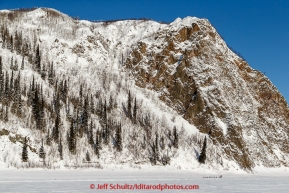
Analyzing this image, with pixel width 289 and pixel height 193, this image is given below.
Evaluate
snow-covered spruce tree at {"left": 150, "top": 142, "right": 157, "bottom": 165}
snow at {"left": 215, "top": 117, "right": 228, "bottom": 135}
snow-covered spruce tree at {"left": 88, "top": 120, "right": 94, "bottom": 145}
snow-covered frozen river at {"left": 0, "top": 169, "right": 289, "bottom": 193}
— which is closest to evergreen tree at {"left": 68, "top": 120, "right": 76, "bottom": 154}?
snow-covered spruce tree at {"left": 88, "top": 120, "right": 94, "bottom": 145}

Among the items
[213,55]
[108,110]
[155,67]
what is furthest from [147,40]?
[108,110]

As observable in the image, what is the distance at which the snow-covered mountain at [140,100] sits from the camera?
69562mm

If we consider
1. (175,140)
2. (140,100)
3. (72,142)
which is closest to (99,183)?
(72,142)

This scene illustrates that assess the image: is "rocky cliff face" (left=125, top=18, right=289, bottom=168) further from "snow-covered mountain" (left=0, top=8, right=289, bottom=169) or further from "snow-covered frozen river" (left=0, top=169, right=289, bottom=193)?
"snow-covered frozen river" (left=0, top=169, right=289, bottom=193)

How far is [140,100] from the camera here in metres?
94.2

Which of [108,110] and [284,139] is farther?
[284,139]

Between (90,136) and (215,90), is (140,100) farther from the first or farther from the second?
(90,136)

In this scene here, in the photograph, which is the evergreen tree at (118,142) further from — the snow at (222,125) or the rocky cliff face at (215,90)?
the snow at (222,125)

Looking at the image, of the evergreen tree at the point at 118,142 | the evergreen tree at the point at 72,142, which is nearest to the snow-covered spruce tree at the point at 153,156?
the evergreen tree at the point at 118,142

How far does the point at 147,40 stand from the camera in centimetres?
12038

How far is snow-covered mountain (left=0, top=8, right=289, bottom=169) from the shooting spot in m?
69.6

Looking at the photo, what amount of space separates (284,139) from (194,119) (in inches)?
1351

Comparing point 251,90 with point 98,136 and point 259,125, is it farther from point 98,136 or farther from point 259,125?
point 98,136

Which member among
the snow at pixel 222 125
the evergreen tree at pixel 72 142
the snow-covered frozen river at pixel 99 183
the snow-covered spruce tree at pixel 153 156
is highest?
the snow at pixel 222 125
